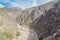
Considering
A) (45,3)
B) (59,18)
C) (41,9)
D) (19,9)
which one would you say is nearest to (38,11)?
(41,9)

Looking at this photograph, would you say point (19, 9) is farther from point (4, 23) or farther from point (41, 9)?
point (4, 23)

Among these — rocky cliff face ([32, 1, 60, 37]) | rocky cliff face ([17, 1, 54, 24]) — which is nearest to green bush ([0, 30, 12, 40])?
rocky cliff face ([32, 1, 60, 37])

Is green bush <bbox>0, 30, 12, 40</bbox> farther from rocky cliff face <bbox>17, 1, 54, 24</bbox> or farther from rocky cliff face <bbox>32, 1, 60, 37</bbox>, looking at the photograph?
rocky cliff face <bbox>17, 1, 54, 24</bbox>

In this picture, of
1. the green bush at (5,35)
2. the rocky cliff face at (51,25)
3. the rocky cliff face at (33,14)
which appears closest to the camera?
the green bush at (5,35)

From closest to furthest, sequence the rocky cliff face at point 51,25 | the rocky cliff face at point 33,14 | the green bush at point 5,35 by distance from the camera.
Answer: the green bush at point 5,35
the rocky cliff face at point 51,25
the rocky cliff face at point 33,14

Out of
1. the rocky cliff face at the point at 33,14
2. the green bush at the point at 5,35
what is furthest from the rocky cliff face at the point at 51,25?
the rocky cliff face at the point at 33,14

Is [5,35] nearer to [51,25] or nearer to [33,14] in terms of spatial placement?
[51,25]

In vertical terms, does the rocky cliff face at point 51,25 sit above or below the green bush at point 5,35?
below

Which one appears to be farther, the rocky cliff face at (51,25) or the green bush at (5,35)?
the rocky cliff face at (51,25)

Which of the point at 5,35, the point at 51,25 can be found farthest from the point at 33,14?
the point at 5,35

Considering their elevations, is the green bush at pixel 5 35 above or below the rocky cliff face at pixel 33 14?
above

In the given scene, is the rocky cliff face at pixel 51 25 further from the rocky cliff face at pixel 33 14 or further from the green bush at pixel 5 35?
the rocky cliff face at pixel 33 14
